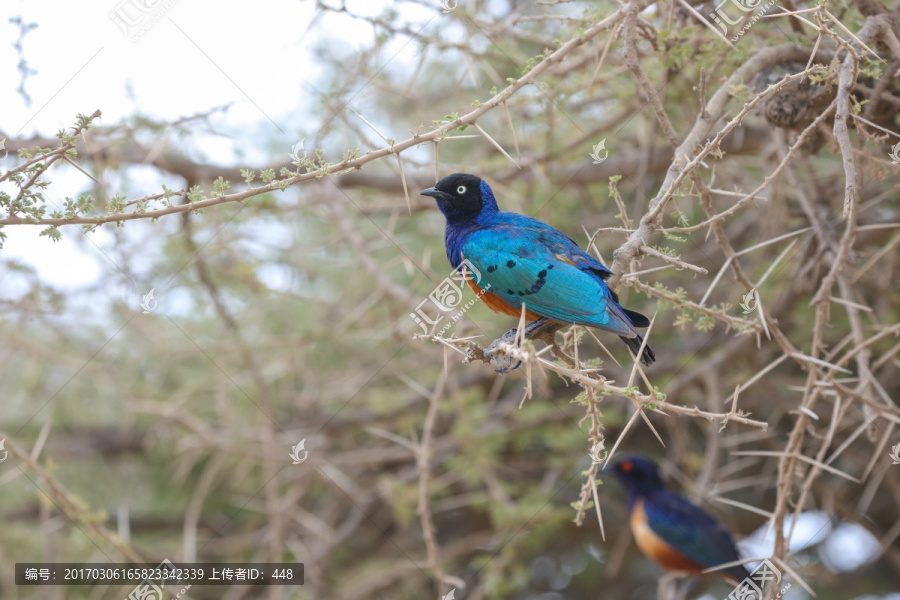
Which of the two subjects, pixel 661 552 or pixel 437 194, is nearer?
pixel 437 194

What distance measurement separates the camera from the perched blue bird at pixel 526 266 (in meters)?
3.00

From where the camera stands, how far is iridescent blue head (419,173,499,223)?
12.1ft

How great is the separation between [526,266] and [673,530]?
2789 millimetres

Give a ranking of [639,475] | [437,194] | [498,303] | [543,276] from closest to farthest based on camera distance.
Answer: [543,276] → [498,303] → [437,194] → [639,475]

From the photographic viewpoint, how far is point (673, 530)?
5184 mm

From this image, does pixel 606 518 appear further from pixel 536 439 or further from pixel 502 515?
pixel 502 515

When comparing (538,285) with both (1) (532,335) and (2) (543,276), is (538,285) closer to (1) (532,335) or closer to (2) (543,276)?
(2) (543,276)

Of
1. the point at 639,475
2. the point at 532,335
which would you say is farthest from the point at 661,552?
the point at 532,335

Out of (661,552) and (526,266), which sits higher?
(526,266)

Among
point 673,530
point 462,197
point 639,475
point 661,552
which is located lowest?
point 661,552

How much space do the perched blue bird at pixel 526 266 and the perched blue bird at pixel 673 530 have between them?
88.0 inches

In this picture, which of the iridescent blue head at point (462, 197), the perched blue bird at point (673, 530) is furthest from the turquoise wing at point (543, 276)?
the perched blue bird at point (673, 530)

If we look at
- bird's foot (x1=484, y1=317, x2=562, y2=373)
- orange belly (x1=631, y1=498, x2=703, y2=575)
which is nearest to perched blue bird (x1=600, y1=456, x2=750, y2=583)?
orange belly (x1=631, y1=498, x2=703, y2=575)

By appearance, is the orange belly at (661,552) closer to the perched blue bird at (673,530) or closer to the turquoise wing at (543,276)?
the perched blue bird at (673,530)
